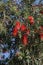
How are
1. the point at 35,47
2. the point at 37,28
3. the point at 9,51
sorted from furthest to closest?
1. the point at 9,51
2. the point at 35,47
3. the point at 37,28

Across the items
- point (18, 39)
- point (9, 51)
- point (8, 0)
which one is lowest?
point (9, 51)

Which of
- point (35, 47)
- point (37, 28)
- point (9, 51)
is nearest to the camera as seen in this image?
point (37, 28)

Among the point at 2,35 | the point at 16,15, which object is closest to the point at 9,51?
the point at 2,35

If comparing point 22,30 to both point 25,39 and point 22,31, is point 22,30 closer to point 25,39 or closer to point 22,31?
point 22,31

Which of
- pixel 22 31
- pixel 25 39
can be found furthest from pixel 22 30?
pixel 25 39

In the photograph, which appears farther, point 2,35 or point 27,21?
point 2,35

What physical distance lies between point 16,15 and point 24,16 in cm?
15

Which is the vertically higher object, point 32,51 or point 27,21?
point 27,21

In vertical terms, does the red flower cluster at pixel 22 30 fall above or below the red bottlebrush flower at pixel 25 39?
above

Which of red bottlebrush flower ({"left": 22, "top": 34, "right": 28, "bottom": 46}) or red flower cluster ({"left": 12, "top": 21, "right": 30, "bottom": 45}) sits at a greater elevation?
red flower cluster ({"left": 12, "top": 21, "right": 30, "bottom": 45})

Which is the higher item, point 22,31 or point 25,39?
point 22,31

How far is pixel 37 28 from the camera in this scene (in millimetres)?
3904

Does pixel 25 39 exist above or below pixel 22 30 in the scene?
below

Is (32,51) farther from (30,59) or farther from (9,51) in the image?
(9,51)
